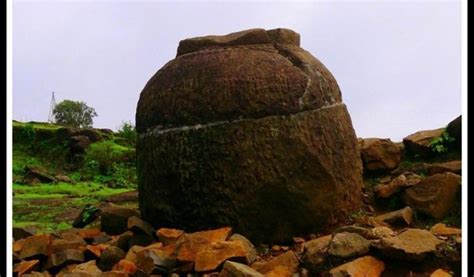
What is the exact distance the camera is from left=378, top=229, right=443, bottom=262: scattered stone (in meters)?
3.70

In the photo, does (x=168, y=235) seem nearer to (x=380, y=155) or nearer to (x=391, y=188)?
(x=391, y=188)

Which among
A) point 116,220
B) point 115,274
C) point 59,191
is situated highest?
point 116,220

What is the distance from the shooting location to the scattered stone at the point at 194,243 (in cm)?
409

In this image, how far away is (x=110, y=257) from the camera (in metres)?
4.53

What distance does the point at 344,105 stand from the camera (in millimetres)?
5492

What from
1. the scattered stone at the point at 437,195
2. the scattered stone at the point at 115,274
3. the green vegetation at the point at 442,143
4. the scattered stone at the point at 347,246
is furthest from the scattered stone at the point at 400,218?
the scattered stone at the point at 115,274

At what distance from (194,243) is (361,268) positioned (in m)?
1.32

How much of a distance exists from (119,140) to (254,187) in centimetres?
1519

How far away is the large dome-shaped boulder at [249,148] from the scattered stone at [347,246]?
32.5 inches

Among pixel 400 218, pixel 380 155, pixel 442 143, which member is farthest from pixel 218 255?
pixel 442 143

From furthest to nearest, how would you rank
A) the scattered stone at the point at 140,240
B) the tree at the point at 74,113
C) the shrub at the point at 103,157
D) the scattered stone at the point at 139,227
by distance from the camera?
the tree at the point at 74,113, the shrub at the point at 103,157, the scattered stone at the point at 139,227, the scattered stone at the point at 140,240

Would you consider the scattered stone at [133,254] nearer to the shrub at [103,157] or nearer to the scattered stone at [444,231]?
the scattered stone at [444,231]

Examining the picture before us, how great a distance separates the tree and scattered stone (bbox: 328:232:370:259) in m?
28.4

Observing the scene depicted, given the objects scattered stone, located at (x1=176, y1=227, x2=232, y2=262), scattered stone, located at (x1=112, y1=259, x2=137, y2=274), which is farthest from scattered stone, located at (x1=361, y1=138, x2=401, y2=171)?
scattered stone, located at (x1=112, y1=259, x2=137, y2=274)
